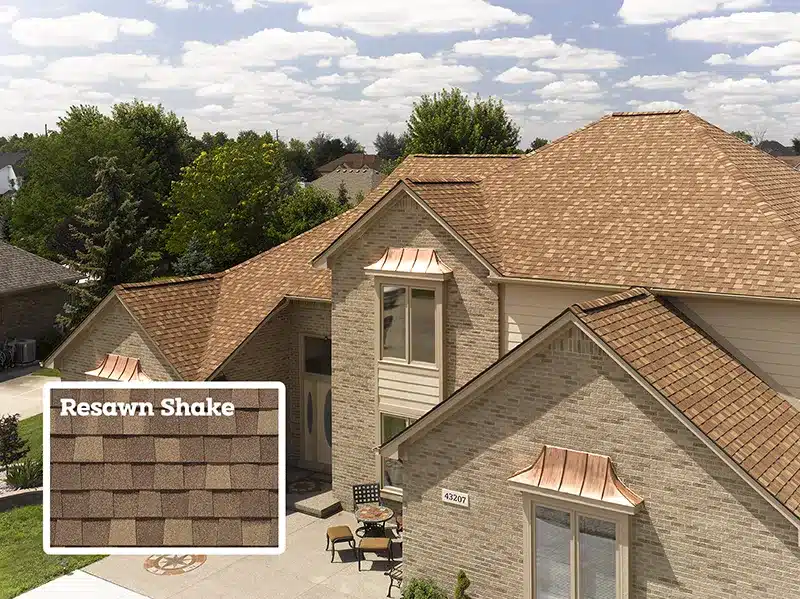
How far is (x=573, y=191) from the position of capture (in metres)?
18.6

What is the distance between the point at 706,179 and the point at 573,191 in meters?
2.87

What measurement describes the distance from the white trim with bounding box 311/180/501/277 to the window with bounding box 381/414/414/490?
4.02m

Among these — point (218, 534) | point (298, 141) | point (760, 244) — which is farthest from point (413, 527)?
point (298, 141)

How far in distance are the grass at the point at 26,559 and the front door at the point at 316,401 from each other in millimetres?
6612

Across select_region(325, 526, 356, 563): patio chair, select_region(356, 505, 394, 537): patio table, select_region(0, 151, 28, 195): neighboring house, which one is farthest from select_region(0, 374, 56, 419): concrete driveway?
select_region(0, 151, 28, 195): neighboring house

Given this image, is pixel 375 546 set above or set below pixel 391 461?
below

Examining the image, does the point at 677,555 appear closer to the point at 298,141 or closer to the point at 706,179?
the point at 706,179

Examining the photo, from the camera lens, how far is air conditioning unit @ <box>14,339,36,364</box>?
36469 mm

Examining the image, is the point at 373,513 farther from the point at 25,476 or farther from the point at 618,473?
the point at 25,476

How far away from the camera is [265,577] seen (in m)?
16.0

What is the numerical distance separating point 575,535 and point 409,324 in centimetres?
675

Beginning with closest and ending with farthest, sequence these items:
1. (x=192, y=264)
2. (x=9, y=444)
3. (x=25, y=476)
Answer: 1. (x=25, y=476)
2. (x=9, y=444)
3. (x=192, y=264)

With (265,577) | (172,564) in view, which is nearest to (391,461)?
(265,577)

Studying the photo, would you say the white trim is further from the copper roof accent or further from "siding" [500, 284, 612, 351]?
the copper roof accent
